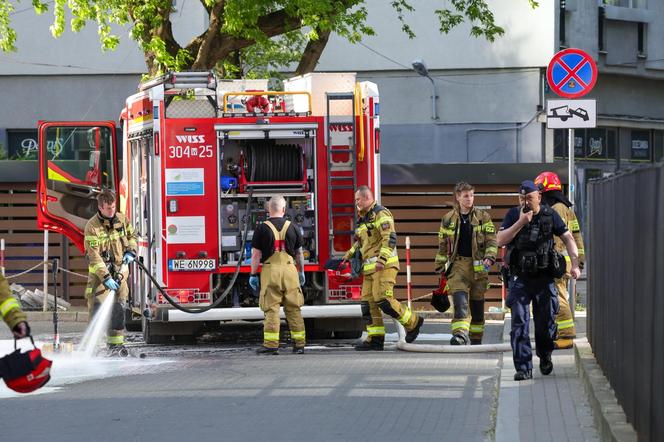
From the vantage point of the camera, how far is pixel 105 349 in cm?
1582

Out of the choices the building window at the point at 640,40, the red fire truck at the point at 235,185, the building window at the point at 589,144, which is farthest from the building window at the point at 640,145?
the red fire truck at the point at 235,185

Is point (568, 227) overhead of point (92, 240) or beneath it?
overhead

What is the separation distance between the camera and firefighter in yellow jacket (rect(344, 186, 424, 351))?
1484cm

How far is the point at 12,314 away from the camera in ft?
23.6

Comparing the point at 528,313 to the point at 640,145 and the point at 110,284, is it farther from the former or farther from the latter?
the point at 640,145

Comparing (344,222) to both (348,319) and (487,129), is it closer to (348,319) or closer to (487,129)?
(348,319)

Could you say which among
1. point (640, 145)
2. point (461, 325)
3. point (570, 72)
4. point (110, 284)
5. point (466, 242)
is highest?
point (570, 72)

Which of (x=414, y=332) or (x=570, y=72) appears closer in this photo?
(x=414, y=332)

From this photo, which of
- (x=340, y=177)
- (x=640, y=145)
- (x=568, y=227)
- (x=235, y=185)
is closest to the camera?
(x=568, y=227)

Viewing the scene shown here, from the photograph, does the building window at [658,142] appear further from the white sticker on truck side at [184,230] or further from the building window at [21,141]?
the white sticker on truck side at [184,230]

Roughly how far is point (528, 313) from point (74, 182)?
816 centimetres

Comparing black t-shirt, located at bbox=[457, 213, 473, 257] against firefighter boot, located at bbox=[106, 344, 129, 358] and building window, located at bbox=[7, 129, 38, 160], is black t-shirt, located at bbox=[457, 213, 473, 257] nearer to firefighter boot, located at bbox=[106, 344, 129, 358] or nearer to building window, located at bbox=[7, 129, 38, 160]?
firefighter boot, located at bbox=[106, 344, 129, 358]

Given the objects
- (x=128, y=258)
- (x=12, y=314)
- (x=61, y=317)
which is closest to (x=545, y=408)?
(x=12, y=314)

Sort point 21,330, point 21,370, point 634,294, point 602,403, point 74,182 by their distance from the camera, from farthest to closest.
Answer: point 74,182, point 602,403, point 634,294, point 21,330, point 21,370
